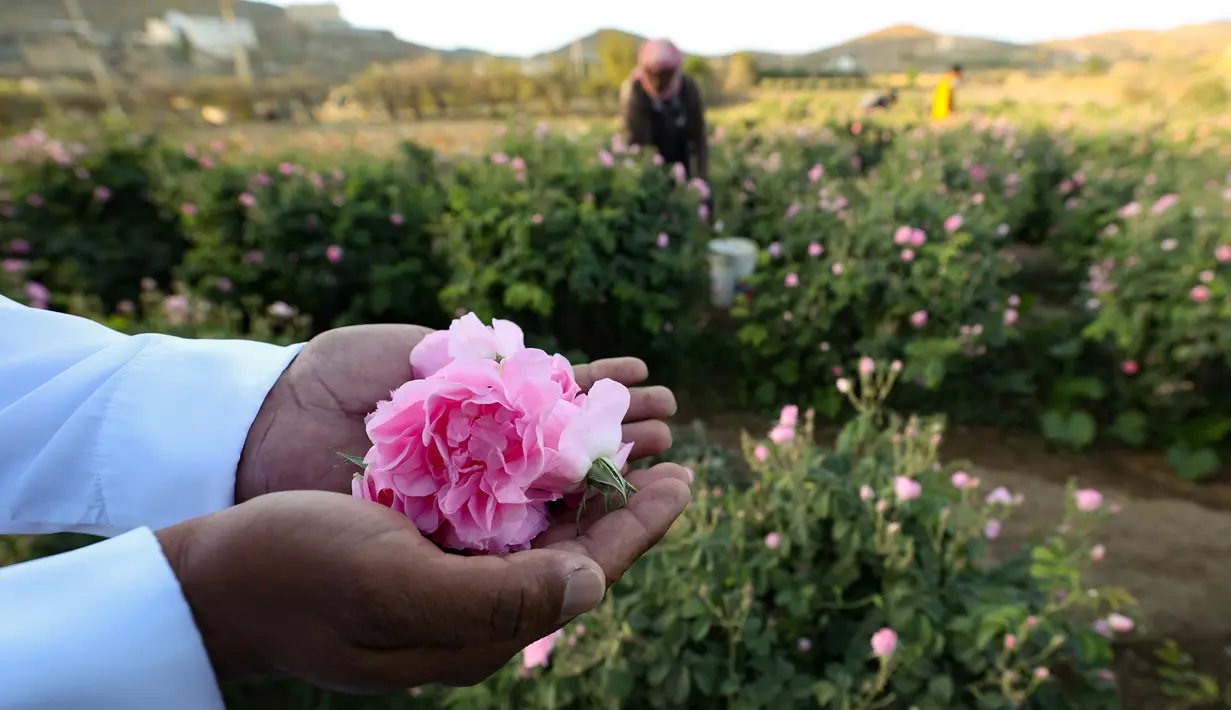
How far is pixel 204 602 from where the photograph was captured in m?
0.71

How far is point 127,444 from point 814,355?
3456 millimetres

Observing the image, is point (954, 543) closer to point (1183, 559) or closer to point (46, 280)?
point (1183, 559)

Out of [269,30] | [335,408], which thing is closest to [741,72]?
[335,408]

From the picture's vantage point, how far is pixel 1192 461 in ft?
11.1

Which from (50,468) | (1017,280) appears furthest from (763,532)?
(1017,280)

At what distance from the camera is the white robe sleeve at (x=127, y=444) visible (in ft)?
2.27

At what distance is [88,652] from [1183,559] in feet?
12.8

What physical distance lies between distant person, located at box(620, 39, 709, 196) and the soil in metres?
2.25

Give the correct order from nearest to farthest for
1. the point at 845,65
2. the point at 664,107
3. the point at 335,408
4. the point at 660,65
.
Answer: the point at 335,408, the point at 660,65, the point at 664,107, the point at 845,65

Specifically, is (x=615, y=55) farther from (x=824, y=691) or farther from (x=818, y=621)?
(x=824, y=691)

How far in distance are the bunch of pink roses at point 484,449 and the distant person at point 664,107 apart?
4.06 m

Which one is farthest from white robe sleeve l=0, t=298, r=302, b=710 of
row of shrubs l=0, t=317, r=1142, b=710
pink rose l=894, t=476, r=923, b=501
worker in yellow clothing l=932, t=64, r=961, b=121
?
worker in yellow clothing l=932, t=64, r=961, b=121

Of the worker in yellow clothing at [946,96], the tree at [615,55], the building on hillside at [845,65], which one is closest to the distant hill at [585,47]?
the tree at [615,55]

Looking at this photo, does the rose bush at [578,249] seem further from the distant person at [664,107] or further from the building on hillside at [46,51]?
the building on hillside at [46,51]
